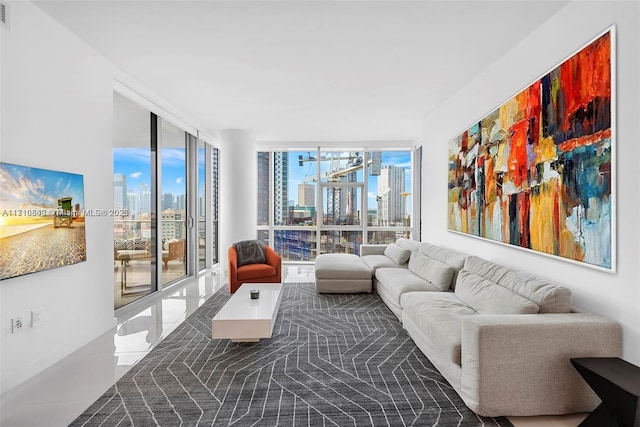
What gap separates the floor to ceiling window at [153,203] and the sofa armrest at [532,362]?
12.8ft

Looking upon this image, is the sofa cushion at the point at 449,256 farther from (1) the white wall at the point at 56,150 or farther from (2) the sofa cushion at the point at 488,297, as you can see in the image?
(1) the white wall at the point at 56,150

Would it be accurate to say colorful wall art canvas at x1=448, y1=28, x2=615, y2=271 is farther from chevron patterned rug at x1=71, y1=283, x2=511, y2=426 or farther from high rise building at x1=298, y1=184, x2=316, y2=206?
high rise building at x1=298, y1=184, x2=316, y2=206

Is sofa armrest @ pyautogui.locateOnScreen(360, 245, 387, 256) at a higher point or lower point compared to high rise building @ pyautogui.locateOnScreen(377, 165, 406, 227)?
lower

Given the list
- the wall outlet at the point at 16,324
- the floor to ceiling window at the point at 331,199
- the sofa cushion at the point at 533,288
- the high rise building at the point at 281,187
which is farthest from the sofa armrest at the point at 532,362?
the high rise building at the point at 281,187

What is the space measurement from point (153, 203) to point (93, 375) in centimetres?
273

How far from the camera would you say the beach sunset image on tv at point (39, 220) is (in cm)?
244

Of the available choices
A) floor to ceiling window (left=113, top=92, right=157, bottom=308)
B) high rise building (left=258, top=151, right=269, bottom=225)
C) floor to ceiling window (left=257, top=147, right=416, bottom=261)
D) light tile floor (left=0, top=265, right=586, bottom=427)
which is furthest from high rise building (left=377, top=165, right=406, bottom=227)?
floor to ceiling window (left=113, top=92, right=157, bottom=308)

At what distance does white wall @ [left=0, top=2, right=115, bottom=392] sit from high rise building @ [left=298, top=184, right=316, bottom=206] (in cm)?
461

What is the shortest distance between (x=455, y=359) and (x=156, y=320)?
326cm

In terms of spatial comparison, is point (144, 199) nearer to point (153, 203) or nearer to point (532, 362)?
point (153, 203)

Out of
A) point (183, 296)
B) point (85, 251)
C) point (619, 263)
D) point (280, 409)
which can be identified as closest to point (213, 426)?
point (280, 409)

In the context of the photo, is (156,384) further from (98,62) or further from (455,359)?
(98,62)

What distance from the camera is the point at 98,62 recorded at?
11.4ft

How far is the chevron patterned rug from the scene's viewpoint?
2.14m
